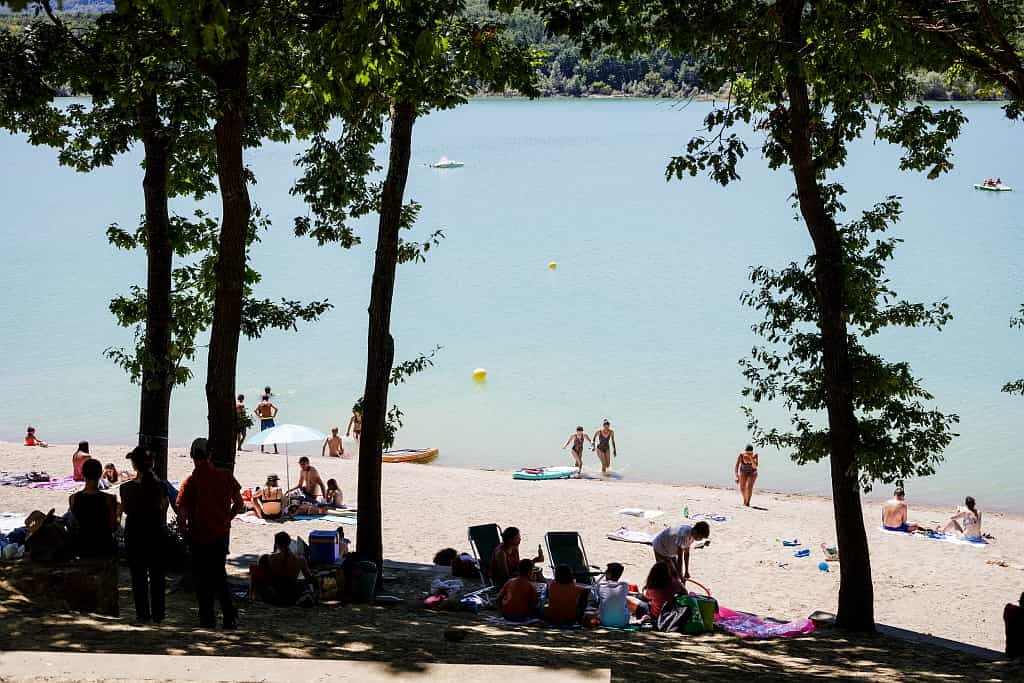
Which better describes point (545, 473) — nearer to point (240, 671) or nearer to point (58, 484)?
point (58, 484)

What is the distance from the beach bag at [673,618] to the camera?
447 inches

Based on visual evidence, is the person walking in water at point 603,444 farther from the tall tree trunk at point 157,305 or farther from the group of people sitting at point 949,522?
the tall tree trunk at point 157,305

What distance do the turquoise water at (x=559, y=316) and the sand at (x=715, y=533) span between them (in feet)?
15.9

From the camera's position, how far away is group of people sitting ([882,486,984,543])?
18625mm

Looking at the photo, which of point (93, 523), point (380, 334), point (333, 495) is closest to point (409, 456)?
point (333, 495)

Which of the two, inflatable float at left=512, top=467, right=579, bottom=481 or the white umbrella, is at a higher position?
the white umbrella

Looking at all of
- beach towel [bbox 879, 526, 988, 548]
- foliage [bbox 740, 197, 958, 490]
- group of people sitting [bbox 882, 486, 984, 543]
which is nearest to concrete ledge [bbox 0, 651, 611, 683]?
foliage [bbox 740, 197, 958, 490]

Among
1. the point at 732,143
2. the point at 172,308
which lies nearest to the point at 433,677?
the point at 732,143

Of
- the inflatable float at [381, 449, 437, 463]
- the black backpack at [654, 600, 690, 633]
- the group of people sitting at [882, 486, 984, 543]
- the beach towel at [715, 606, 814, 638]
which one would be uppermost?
the inflatable float at [381, 449, 437, 463]

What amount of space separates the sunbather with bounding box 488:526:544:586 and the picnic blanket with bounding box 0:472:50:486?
10314 millimetres

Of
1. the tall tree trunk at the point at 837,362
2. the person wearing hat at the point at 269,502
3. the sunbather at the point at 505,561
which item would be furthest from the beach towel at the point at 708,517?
the sunbather at the point at 505,561

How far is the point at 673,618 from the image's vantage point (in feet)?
37.6

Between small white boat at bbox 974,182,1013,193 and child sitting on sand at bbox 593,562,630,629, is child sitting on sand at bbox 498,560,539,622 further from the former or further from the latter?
small white boat at bbox 974,182,1013,193

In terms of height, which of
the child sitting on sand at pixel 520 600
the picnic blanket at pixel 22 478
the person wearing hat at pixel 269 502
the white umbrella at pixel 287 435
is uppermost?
the white umbrella at pixel 287 435
